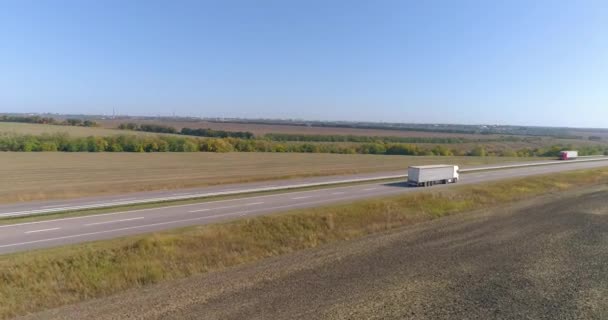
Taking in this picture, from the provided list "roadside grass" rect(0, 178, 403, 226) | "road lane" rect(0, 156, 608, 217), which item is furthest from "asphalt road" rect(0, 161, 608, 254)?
"road lane" rect(0, 156, 608, 217)

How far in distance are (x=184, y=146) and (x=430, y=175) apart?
53.0 meters

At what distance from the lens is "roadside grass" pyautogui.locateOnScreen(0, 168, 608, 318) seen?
613 inches

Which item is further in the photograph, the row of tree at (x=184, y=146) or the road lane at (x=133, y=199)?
the row of tree at (x=184, y=146)

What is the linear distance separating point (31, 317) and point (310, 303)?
938 cm

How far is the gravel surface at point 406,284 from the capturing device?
534 inches

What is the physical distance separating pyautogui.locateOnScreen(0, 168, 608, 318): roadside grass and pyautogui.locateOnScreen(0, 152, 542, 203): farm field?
61.7 feet

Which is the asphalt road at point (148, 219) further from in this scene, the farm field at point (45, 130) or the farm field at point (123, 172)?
the farm field at point (45, 130)

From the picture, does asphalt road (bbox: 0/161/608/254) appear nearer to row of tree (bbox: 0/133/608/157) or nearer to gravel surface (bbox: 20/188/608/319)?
gravel surface (bbox: 20/188/608/319)

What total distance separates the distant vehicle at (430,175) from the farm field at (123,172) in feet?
41.6

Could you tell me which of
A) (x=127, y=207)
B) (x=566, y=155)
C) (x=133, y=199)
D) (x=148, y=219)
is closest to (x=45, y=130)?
(x=133, y=199)

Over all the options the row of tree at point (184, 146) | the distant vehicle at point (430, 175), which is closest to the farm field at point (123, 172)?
the row of tree at point (184, 146)

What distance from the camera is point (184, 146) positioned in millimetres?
82000

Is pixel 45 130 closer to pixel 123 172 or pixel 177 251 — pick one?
pixel 123 172

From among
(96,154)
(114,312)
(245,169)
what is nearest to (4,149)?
(96,154)
